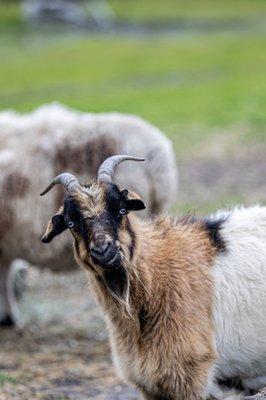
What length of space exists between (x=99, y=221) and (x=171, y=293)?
0.86 metres

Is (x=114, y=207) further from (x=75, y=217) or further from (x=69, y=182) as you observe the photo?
(x=69, y=182)

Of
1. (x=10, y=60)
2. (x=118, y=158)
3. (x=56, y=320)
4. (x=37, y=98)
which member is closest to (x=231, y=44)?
(x=10, y=60)

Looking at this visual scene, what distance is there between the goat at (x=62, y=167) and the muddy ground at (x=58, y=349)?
813 millimetres

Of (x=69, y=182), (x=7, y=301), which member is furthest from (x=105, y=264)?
(x=7, y=301)

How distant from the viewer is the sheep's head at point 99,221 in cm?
674

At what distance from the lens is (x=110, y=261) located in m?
6.72

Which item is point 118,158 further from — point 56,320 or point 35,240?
point 56,320

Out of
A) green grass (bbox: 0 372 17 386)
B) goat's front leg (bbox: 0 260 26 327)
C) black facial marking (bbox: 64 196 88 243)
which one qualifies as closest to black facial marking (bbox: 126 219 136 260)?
black facial marking (bbox: 64 196 88 243)

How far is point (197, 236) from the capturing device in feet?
24.8

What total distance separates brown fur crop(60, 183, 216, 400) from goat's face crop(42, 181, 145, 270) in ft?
0.05

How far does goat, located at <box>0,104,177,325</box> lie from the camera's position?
1027cm

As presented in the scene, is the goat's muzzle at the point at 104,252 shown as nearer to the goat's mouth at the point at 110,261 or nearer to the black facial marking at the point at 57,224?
the goat's mouth at the point at 110,261

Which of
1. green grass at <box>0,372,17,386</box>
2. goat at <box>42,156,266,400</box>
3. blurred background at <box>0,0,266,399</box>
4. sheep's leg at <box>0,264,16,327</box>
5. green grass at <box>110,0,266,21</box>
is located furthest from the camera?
green grass at <box>110,0,266,21</box>

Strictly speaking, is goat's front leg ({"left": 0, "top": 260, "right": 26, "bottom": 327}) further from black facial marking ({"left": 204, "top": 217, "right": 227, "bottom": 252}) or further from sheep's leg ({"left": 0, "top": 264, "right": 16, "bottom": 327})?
black facial marking ({"left": 204, "top": 217, "right": 227, "bottom": 252})
